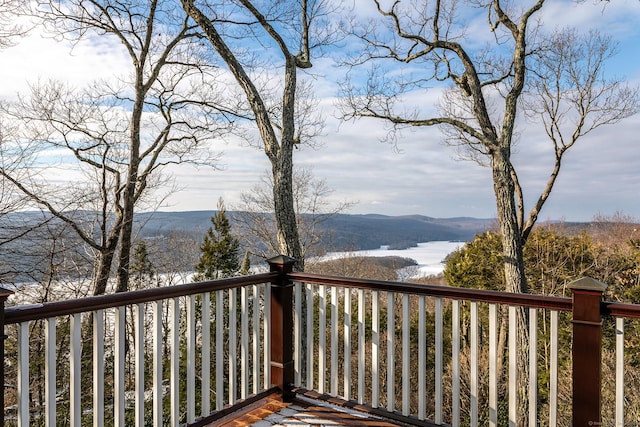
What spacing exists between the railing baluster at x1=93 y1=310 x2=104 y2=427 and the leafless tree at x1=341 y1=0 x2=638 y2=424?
8.38 m

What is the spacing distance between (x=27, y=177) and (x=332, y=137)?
25.2 feet

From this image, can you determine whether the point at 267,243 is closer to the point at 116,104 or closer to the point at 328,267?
the point at 328,267

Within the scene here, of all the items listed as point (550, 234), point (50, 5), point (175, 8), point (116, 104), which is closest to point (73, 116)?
point (116, 104)

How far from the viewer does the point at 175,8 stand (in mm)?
8969

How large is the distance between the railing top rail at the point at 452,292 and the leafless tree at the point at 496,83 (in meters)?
6.92

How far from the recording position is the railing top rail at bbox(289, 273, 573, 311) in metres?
2.32

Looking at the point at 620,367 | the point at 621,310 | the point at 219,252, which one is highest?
the point at 621,310

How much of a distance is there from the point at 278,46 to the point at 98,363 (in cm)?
634

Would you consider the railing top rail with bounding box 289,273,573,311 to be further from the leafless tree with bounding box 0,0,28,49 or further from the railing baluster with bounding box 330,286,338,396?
the leafless tree with bounding box 0,0,28,49

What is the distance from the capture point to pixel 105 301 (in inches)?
85.6

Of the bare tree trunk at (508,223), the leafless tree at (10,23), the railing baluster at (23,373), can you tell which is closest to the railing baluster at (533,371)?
the railing baluster at (23,373)

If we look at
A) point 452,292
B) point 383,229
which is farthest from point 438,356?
point 383,229

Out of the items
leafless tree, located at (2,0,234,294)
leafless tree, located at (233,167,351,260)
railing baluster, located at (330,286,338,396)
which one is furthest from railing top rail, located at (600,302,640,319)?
leafless tree, located at (233,167,351,260)

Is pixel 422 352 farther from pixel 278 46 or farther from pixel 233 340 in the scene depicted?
pixel 278 46
